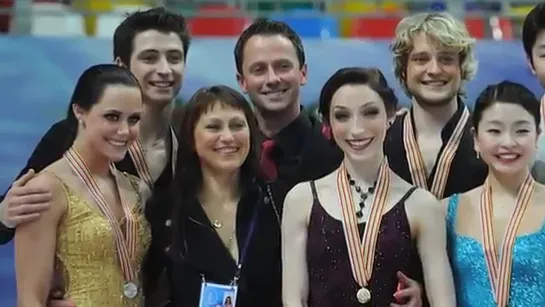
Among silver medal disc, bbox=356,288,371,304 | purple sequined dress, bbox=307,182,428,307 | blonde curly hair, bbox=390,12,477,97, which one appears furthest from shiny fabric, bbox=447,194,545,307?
blonde curly hair, bbox=390,12,477,97

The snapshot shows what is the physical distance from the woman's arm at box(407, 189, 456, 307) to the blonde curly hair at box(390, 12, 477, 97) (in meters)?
0.55

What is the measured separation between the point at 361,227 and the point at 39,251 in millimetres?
788

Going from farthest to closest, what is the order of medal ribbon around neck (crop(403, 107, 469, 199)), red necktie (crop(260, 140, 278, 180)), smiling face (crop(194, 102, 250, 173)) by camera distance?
red necktie (crop(260, 140, 278, 180)) < medal ribbon around neck (crop(403, 107, 469, 199)) < smiling face (crop(194, 102, 250, 173))

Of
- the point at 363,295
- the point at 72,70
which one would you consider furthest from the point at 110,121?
the point at 72,70

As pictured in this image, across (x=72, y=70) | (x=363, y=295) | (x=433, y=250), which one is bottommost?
(x=363, y=295)

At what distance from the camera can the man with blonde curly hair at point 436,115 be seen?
2.37m

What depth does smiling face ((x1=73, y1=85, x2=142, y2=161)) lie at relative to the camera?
7.00 feet

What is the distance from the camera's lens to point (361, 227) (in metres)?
2.06

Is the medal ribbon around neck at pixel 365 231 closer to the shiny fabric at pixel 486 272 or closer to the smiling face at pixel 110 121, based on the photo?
the shiny fabric at pixel 486 272

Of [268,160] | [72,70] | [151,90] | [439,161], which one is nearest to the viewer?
[439,161]

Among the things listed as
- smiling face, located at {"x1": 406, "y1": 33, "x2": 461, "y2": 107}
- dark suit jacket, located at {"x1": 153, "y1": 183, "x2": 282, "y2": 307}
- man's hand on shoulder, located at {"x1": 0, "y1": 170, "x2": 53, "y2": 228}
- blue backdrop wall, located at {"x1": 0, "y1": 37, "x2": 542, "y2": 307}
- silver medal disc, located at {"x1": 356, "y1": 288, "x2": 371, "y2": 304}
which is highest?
blue backdrop wall, located at {"x1": 0, "y1": 37, "x2": 542, "y2": 307}

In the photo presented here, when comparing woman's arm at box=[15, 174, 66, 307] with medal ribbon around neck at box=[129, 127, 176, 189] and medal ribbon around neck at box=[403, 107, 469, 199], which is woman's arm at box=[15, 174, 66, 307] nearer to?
medal ribbon around neck at box=[129, 127, 176, 189]

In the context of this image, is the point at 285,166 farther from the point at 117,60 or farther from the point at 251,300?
the point at 117,60

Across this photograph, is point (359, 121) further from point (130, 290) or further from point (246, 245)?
point (130, 290)
